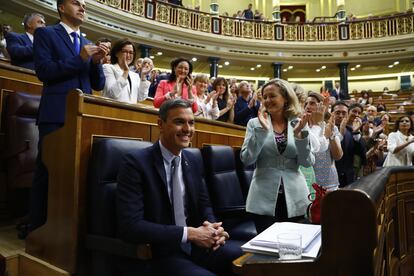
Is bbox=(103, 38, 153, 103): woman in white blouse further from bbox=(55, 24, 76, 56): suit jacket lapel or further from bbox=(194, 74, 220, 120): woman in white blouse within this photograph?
bbox=(194, 74, 220, 120): woman in white blouse

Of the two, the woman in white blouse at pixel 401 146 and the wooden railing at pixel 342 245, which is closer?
the wooden railing at pixel 342 245

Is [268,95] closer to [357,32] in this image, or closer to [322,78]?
[357,32]

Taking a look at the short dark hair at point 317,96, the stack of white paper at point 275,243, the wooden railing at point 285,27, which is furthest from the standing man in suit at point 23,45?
the wooden railing at point 285,27

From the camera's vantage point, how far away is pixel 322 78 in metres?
13.1

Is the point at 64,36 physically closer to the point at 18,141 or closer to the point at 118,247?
the point at 18,141

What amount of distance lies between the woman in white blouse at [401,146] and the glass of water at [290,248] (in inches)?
127

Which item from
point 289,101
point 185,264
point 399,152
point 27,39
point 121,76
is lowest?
point 185,264

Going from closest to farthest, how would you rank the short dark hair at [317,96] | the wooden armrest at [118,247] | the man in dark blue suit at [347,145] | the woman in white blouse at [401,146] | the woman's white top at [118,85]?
1. the wooden armrest at [118,247]
2. the woman's white top at [118,85]
3. the short dark hair at [317,96]
4. the man in dark blue suit at [347,145]
5. the woman in white blouse at [401,146]

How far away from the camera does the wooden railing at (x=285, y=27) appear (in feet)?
30.5

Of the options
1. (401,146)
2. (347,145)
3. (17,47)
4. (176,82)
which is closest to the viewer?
(17,47)

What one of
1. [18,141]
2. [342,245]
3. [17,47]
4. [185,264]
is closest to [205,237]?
Result: [185,264]

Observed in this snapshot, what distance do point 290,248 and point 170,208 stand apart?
1.76ft

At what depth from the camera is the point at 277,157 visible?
149cm

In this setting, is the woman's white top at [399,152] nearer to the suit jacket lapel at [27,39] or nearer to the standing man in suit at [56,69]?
the standing man in suit at [56,69]
